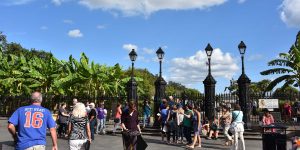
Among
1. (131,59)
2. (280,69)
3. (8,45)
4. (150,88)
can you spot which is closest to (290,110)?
(280,69)

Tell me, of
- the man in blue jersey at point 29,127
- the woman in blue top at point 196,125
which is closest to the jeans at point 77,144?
the man in blue jersey at point 29,127

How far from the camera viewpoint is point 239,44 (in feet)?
61.5

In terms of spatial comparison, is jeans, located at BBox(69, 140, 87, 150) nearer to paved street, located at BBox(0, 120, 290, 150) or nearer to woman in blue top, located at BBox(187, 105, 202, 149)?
paved street, located at BBox(0, 120, 290, 150)

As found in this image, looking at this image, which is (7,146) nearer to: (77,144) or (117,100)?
(77,144)

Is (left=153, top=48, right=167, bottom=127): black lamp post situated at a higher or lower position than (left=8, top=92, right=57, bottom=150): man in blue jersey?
higher

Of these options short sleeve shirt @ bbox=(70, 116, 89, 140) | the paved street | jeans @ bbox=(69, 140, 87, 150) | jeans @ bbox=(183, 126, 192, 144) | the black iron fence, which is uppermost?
the black iron fence

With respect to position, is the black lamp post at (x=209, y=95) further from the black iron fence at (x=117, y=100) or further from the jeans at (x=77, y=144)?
the jeans at (x=77, y=144)

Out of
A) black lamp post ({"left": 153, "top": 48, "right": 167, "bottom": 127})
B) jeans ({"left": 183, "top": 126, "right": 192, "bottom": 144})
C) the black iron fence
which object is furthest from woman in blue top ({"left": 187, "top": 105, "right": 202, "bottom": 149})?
black lamp post ({"left": 153, "top": 48, "right": 167, "bottom": 127})

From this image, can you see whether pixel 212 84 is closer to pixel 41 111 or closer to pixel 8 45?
pixel 41 111

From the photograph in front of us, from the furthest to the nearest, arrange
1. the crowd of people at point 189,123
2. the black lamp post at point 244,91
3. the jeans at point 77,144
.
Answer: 1. the black lamp post at point 244,91
2. the crowd of people at point 189,123
3. the jeans at point 77,144


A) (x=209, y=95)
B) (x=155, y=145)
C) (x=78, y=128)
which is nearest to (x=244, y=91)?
(x=209, y=95)

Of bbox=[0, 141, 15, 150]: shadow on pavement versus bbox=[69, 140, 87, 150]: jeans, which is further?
bbox=[69, 140, 87, 150]: jeans

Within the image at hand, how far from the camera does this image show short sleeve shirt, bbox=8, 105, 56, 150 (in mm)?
5078

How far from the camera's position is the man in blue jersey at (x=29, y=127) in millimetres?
5074
